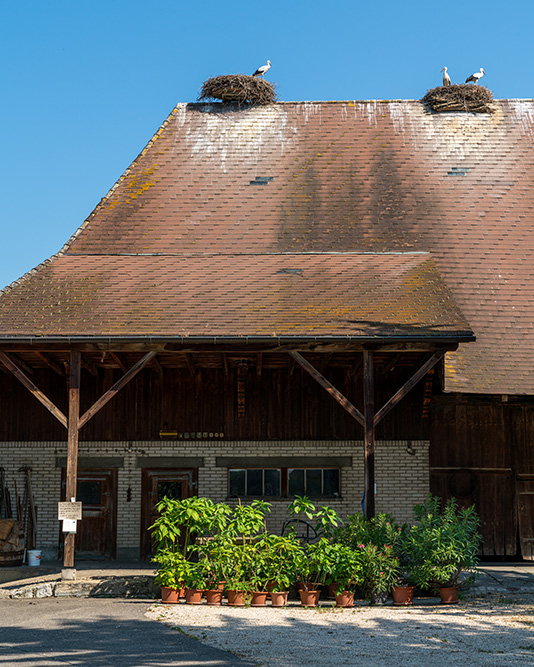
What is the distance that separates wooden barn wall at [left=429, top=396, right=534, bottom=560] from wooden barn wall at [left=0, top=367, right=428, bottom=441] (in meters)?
0.55

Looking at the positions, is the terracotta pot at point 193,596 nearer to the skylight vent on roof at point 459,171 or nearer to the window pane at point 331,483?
the window pane at point 331,483

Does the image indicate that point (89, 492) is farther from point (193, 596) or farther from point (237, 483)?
point (193, 596)

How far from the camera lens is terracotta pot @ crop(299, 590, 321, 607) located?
9.91 metres

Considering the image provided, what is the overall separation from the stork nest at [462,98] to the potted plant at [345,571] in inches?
517

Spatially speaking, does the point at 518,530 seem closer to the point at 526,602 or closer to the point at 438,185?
the point at 526,602

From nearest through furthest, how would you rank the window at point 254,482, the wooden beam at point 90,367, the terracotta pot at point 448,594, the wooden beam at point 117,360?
the terracotta pot at point 448,594
the wooden beam at point 117,360
the wooden beam at point 90,367
the window at point 254,482

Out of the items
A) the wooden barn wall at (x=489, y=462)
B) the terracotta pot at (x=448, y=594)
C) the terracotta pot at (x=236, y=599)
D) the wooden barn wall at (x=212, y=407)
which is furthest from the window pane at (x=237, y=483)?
the terracotta pot at (x=448, y=594)

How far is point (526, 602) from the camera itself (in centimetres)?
1005

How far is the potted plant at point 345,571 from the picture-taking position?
9930 millimetres

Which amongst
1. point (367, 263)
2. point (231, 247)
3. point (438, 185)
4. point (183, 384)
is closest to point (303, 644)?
point (183, 384)

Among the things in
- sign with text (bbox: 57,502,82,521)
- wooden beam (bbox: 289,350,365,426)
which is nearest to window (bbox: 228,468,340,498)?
wooden beam (bbox: 289,350,365,426)

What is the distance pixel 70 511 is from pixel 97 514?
327 centimetres

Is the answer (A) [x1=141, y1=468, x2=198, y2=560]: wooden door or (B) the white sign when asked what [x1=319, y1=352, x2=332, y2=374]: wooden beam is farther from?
(B) the white sign

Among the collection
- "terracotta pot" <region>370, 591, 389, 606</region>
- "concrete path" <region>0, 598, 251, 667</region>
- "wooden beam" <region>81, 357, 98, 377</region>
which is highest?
"wooden beam" <region>81, 357, 98, 377</region>
